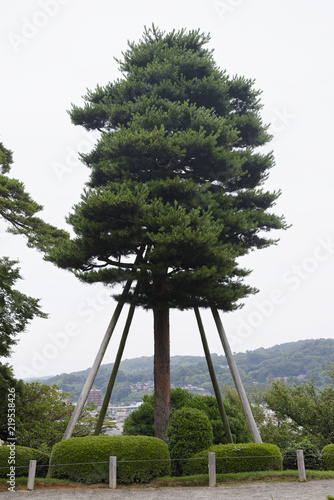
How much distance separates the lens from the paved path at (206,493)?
8.97 m

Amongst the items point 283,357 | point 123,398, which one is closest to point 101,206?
point 123,398

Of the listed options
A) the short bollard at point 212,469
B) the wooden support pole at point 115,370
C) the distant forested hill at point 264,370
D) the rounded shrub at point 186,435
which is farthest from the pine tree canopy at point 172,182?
the distant forested hill at point 264,370

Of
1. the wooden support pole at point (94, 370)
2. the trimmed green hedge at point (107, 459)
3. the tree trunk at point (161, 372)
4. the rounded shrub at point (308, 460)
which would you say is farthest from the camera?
the tree trunk at point (161, 372)

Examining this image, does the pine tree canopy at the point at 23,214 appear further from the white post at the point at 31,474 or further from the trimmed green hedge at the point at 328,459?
the trimmed green hedge at the point at 328,459

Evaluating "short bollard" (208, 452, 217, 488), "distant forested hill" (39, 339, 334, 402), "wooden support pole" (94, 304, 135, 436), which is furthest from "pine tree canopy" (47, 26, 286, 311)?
"distant forested hill" (39, 339, 334, 402)

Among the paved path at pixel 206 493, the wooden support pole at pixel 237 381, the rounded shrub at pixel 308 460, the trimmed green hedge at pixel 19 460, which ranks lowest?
the paved path at pixel 206 493

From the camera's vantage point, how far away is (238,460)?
36.2ft

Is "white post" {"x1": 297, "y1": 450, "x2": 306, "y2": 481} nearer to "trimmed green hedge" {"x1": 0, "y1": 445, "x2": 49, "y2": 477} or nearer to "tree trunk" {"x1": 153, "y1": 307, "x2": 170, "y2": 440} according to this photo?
"tree trunk" {"x1": 153, "y1": 307, "x2": 170, "y2": 440}

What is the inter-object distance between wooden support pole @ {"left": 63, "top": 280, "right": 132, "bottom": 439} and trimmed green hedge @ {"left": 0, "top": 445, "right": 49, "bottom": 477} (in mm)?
966

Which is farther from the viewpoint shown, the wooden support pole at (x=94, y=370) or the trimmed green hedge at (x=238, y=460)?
the wooden support pole at (x=94, y=370)

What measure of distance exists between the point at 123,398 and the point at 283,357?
69.8 ft

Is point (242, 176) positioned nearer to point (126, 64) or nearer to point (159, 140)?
point (159, 140)

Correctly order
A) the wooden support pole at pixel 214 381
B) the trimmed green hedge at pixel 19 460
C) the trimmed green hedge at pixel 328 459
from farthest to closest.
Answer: the wooden support pole at pixel 214 381, the trimmed green hedge at pixel 328 459, the trimmed green hedge at pixel 19 460

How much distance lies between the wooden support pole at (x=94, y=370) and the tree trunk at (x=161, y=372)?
1.40 meters
